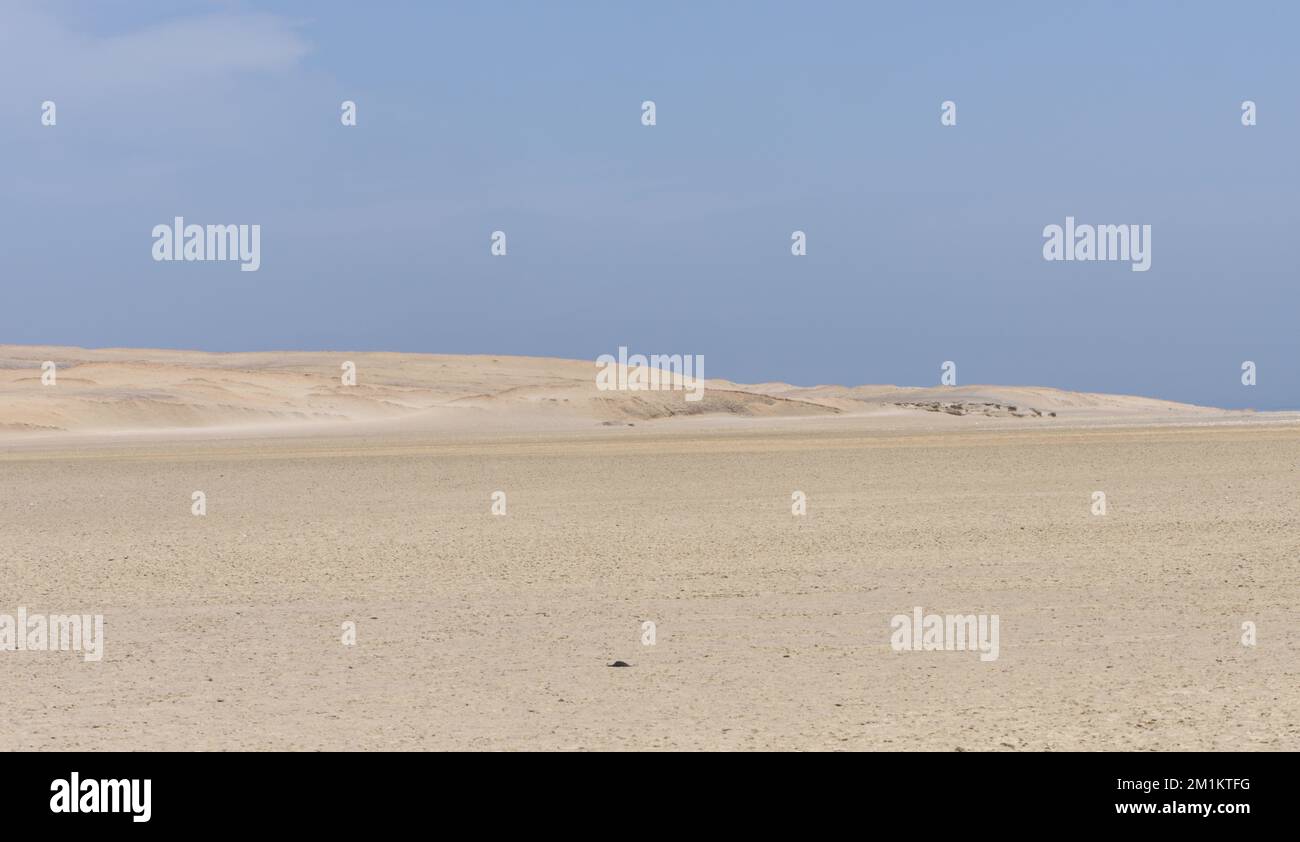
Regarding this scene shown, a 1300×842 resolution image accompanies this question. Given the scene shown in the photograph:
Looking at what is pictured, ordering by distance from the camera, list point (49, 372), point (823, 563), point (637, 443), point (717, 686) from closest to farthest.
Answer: point (717, 686), point (823, 563), point (637, 443), point (49, 372)

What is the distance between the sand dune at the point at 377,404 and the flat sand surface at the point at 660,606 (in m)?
24.1

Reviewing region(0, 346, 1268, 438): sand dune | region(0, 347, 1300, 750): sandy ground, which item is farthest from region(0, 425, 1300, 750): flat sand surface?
region(0, 346, 1268, 438): sand dune

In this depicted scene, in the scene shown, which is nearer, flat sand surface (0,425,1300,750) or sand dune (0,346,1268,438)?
flat sand surface (0,425,1300,750)

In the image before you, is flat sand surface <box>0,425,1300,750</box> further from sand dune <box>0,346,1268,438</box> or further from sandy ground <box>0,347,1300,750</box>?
sand dune <box>0,346,1268,438</box>

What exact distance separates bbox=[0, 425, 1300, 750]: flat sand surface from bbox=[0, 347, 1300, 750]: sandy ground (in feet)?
0.14

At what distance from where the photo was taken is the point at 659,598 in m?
12.5

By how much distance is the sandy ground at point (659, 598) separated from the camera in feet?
26.1

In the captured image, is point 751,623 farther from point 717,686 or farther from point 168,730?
point 168,730

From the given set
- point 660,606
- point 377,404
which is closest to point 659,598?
point 660,606

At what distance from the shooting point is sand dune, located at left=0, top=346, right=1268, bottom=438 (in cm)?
4881

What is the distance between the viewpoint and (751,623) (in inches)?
444

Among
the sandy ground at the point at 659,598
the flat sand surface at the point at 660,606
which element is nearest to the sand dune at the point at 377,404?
the sandy ground at the point at 659,598
